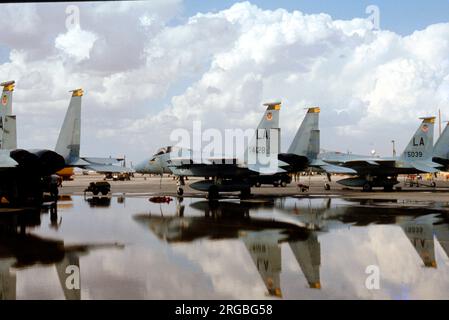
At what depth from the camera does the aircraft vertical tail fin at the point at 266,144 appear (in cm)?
2280

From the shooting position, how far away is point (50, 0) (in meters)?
8.53

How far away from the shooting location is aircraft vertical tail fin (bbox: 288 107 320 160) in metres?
26.6

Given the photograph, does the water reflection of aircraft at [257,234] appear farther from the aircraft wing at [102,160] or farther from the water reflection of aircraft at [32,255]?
the aircraft wing at [102,160]

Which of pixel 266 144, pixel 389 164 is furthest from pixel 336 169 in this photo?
pixel 266 144

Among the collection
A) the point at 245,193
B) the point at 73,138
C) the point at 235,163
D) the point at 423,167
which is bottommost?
the point at 245,193

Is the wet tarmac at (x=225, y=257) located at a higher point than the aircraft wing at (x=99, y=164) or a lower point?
lower

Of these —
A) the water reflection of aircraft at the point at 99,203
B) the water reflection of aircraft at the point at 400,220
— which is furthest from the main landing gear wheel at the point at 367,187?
the water reflection of aircraft at the point at 99,203

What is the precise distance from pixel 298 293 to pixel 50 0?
729 cm

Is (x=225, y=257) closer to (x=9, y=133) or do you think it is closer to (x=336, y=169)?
(x=9, y=133)

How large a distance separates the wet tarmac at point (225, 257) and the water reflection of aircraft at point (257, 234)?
28mm

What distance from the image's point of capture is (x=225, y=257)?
834 cm

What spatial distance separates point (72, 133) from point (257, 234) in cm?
1293
